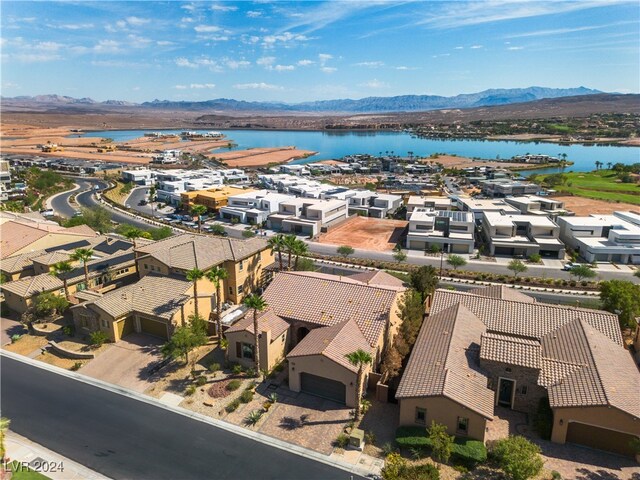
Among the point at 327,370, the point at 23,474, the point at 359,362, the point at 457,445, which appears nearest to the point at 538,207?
the point at 359,362

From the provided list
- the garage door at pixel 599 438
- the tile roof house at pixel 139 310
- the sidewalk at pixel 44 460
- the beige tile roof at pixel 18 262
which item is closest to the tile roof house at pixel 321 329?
the tile roof house at pixel 139 310

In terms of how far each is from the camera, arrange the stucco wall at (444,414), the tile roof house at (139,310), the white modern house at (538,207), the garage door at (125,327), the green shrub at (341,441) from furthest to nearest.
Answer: the white modern house at (538,207) → the garage door at (125,327) → the tile roof house at (139,310) → the green shrub at (341,441) → the stucco wall at (444,414)

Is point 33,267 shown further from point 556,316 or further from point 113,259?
point 556,316

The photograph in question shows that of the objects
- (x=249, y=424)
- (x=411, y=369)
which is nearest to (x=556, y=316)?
(x=411, y=369)

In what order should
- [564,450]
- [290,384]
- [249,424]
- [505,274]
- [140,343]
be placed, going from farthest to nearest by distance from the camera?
[505,274], [140,343], [290,384], [249,424], [564,450]

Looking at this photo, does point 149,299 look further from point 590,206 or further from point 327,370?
point 590,206

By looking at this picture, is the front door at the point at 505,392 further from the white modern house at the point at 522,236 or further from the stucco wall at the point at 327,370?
the white modern house at the point at 522,236
